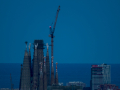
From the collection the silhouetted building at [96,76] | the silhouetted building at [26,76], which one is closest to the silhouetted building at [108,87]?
the silhouetted building at [96,76]

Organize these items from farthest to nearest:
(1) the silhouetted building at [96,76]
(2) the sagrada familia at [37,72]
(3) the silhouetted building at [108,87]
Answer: (1) the silhouetted building at [96,76] → (3) the silhouetted building at [108,87] → (2) the sagrada familia at [37,72]

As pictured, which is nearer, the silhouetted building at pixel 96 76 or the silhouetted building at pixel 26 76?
the silhouetted building at pixel 26 76

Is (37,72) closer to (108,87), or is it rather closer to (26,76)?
(26,76)

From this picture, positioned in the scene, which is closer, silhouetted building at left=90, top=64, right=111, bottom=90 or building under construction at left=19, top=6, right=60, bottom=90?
building under construction at left=19, top=6, right=60, bottom=90

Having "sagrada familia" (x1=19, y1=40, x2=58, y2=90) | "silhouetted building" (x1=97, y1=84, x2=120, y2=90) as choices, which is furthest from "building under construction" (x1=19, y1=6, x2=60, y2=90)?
"silhouetted building" (x1=97, y1=84, x2=120, y2=90)

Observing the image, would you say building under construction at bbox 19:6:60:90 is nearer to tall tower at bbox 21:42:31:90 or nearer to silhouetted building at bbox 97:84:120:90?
tall tower at bbox 21:42:31:90

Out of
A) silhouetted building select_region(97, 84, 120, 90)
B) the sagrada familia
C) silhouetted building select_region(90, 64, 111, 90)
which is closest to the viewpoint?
the sagrada familia

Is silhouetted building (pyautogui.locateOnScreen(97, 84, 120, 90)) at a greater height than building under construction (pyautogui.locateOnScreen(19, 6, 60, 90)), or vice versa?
building under construction (pyautogui.locateOnScreen(19, 6, 60, 90))

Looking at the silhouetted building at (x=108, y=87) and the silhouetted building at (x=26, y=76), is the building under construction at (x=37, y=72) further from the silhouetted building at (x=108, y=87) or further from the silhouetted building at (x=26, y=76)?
the silhouetted building at (x=108, y=87)

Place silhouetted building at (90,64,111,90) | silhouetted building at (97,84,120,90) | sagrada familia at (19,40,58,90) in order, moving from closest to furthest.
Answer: sagrada familia at (19,40,58,90), silhouetted building at (97,84,120,90), silhouetted building at (90,64,111,90)

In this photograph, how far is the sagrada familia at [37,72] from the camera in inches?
4552

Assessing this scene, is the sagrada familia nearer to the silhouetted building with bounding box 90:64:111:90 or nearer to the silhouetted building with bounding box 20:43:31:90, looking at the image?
the silhouetted building with bounding box 20:43:31:90

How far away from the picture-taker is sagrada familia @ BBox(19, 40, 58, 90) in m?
116

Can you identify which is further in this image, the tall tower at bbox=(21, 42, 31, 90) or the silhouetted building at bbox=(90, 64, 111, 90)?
the silhouetted building at bbox=(90, 64, 111, 90)
